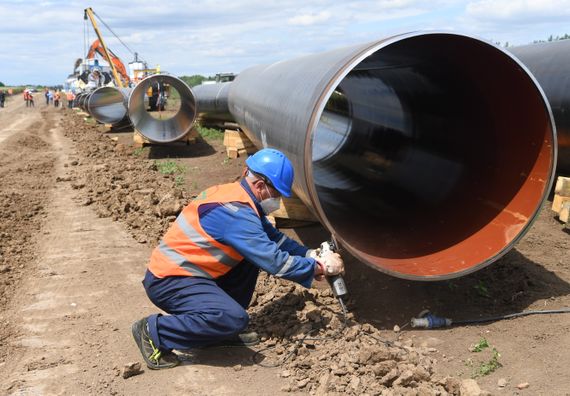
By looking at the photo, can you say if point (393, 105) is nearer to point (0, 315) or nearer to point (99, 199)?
point (99, 199)

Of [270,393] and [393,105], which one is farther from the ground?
[393,105]

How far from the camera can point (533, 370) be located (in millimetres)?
3262

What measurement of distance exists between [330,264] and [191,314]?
3.12 feet

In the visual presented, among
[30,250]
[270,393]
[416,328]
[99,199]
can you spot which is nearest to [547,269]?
[416,328]

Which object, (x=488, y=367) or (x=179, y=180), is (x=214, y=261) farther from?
(x=179, y=180)

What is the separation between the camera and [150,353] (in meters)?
3.62

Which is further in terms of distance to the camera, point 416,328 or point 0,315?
point 0,315

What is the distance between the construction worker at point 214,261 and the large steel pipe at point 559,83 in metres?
3.63

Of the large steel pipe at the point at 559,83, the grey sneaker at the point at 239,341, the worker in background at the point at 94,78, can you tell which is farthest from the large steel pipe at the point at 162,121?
the worker in background at the point at 94,78

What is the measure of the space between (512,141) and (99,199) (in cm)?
584

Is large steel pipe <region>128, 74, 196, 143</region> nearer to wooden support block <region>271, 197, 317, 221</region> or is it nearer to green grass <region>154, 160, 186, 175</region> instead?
green grass <region>154, 160, 186, 175</region>

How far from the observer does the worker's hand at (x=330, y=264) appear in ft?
12.0

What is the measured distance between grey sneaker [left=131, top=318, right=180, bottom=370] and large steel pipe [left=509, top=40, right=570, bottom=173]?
466 centimetres

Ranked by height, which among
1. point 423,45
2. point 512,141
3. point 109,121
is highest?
point 423,45
